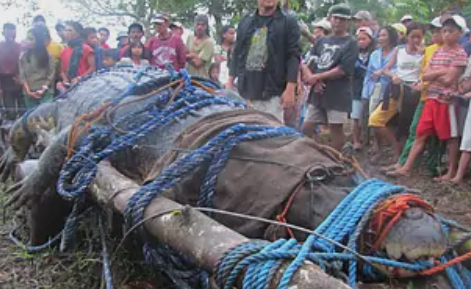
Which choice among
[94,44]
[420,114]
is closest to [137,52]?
[94,44]

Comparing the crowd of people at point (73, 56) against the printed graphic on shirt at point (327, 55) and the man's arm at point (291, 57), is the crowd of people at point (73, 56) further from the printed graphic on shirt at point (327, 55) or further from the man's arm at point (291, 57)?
the man's arm at point (291, 57)

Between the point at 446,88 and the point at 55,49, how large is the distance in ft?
20.7

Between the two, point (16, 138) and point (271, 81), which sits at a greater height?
point (271, 81)

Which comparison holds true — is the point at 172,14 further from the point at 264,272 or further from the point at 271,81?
the point at 264,272

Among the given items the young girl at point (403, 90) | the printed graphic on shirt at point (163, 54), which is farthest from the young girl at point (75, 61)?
the young girl at point (403, 90)

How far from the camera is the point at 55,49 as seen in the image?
28.8ft

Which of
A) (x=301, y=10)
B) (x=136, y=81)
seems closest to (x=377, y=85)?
(x=136, y=81)

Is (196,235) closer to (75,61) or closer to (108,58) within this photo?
(75,61)

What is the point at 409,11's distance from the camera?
10.9 m

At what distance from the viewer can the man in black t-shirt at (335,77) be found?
5586mm

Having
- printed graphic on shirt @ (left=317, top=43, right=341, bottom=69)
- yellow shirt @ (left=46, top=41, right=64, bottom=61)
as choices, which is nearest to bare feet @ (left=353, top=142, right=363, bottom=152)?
printed graphic on shirt @ (left=317, top=43, right=341, bottom=69)

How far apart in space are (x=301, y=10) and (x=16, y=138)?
10554 millimetres

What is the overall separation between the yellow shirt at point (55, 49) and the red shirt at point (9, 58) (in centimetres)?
52

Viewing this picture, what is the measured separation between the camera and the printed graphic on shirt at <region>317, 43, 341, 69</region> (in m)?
5.68
